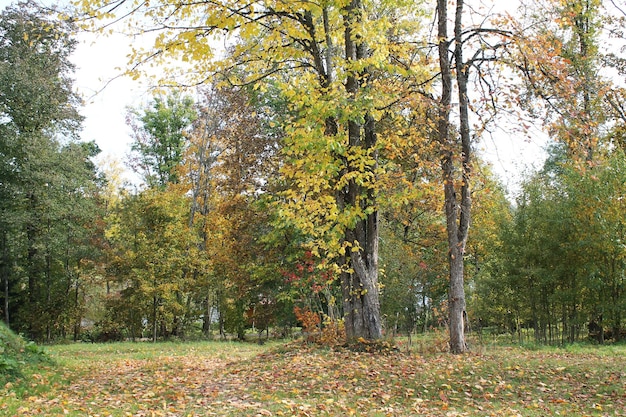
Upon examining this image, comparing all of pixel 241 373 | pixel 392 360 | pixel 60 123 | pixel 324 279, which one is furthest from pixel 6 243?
pixel 392 360

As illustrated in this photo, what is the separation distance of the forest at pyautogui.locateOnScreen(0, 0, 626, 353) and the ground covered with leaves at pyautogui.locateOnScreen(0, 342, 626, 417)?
2.36 meters

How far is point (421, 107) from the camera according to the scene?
391 inches

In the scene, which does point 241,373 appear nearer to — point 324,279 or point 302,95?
point 302,95

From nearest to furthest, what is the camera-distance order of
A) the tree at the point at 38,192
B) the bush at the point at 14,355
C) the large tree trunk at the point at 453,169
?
the bush at the point at 14,355
the large tree trunk at the point at 453,169
the tree at the point at 38,192

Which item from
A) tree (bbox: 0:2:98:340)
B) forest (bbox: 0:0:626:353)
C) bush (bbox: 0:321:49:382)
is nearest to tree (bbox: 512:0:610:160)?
forest (bbox: 0:0:626:353)

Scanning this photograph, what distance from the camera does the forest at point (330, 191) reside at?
9.23m

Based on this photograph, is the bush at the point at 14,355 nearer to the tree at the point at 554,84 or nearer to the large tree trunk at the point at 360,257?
the large tree trunk at the point at 360,257

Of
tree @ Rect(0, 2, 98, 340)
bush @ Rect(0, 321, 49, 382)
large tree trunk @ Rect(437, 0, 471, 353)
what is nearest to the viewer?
bush @ Rect(0, 321, 49, 382)

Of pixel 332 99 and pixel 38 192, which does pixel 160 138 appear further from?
pixel 332 99

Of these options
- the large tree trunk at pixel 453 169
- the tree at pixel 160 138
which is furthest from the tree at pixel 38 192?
the large tree trunk at pixel 453 169

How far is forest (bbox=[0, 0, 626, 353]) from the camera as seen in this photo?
30.3 ft

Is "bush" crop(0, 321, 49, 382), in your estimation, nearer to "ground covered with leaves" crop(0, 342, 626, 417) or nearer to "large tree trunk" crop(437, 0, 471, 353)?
"ground covered with leaves" crop(0, 342, 626, 417)

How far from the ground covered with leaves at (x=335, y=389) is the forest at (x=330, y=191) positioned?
2358 mm

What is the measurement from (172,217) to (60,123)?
7647 mm
